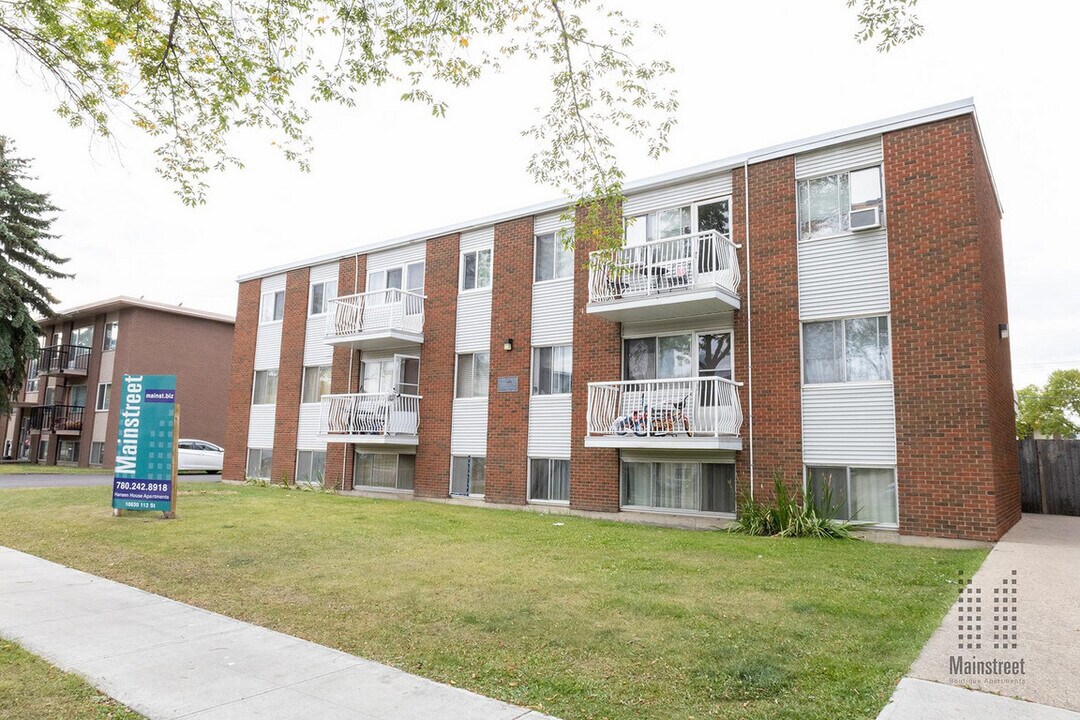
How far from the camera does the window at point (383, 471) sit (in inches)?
692

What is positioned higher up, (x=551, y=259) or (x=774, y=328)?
(x=551, y=259)

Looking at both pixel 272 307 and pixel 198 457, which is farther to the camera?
pixel 198 457

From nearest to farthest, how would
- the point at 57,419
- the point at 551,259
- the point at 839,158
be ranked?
the point at 839,158
the point at 551,259
the point at 57,419

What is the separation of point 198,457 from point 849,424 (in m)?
24.4

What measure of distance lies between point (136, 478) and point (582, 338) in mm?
8843

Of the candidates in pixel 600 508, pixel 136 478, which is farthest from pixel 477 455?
pixel 136 478

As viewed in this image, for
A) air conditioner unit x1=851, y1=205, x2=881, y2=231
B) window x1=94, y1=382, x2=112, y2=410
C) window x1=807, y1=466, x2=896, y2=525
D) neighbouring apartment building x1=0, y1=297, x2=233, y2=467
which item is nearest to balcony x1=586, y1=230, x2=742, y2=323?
air conditioner unit x1=851, y1=205, x2=881, y2=231

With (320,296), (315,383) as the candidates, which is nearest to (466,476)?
(315,383)

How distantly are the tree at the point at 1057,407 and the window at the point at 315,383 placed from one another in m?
58.4

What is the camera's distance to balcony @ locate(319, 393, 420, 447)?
16.6m

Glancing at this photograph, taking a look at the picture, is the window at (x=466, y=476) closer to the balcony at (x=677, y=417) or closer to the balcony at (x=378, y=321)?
the balcony at (x=378, y=321)

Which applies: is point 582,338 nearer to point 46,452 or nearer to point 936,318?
point 936,318

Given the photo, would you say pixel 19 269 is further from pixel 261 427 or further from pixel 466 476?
pixel 466 476

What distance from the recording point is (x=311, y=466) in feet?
64.1
